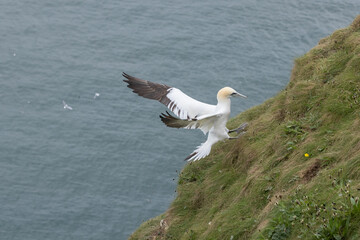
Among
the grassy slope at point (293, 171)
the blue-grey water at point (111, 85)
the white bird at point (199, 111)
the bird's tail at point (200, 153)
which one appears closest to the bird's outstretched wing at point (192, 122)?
the white bird at point (199, 111)

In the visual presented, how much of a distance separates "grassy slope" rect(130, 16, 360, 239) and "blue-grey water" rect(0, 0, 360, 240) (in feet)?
49.1

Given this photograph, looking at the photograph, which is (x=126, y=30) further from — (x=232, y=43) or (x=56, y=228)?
(x=56, y=228)

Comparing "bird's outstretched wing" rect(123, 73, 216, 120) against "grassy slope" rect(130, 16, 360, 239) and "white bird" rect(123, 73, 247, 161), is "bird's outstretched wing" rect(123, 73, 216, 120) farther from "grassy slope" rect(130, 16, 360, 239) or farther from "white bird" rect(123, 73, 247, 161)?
"grassy slope" rect(130, 16, 360, 239)

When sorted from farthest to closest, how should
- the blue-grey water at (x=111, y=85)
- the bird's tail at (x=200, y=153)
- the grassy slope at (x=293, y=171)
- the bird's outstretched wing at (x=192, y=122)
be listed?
the blue-grey water at (x=111, y=85) → the bird's tail at (x=200, y=153) → the bird's outstretched wing at (x=192, y=122) → the grassy slope at (x=293, y=171)

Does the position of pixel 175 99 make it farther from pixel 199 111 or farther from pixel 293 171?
pixel 293 171

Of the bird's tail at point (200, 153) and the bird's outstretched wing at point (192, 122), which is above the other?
the bird's outstretched wing at point (192, 122)

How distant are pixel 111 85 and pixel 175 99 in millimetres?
24887

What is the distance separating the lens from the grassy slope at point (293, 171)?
312 inches

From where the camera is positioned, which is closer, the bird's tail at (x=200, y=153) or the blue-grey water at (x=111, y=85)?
the bird's tail at (x=200, y=153)

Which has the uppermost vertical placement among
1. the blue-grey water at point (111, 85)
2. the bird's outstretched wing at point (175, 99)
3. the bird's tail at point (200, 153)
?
the bird's outstretched wing at point (175, 99)

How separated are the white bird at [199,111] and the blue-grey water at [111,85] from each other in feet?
46.9

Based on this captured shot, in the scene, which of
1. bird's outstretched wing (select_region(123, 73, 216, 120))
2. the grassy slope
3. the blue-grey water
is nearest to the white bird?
bird's outstretched wing (select_region(123, 73, 216, 120))

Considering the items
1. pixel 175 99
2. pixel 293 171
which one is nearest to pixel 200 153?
pixel 175 99

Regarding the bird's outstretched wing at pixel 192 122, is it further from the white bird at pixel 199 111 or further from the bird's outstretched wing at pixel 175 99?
the bird's outstretched wing at pixel 175 99
